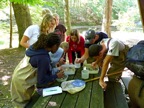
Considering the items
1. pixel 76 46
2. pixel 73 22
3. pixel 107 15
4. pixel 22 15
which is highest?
pixel 73 22

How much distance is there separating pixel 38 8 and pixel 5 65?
142 inches

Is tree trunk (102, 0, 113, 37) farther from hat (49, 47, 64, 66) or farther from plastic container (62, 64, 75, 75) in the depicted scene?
plastic container (62, 64, 75, 75)

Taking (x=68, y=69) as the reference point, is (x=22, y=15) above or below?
above

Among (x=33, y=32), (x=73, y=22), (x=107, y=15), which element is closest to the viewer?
(x=33, y=32)

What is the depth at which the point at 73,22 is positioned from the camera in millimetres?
18391

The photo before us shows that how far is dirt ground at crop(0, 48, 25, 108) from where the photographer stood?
4234mm

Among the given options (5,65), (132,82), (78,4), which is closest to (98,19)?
(78,4)

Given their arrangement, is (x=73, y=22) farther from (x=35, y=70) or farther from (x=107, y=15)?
(x=35, y=70)

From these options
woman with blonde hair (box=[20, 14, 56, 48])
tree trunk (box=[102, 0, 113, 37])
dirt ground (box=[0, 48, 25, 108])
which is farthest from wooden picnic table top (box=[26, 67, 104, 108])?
tree trunk (box=[102, 0, 113, 37])

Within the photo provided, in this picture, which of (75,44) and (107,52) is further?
(75,44)

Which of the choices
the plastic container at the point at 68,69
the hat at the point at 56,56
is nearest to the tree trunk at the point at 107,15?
the hat at the point at 56,56

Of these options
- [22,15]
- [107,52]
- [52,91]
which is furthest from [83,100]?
[22,15]

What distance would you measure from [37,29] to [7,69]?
2.85 meters

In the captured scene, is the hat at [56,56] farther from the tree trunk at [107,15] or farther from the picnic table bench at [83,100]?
the tree trunk at [107,15]
